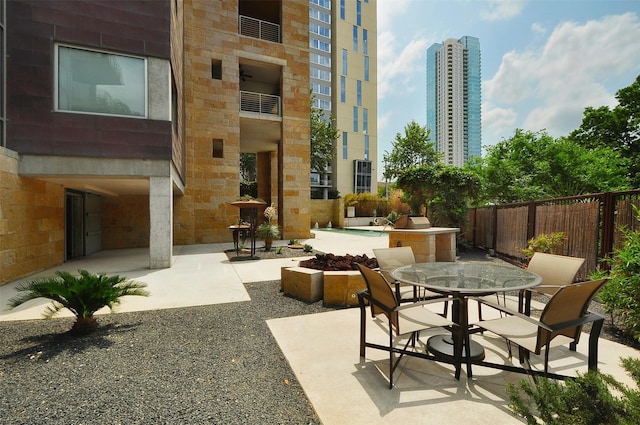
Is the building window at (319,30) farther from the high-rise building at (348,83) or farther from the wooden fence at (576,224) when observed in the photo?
the wooden fence at (576,224)

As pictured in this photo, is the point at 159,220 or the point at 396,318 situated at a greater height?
the point at 159,220

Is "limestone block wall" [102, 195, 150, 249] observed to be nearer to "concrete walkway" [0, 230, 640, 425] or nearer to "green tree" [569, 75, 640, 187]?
"concrete walkway" [0, 230, 640, 425]

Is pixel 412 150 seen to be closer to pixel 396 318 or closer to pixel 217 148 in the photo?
pixel 217 148

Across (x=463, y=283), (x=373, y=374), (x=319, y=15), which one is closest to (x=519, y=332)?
(x=463, y=283)

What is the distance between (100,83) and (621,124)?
99.9 ft

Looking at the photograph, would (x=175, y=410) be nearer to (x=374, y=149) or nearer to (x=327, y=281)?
Answer: (x=327, y=281)

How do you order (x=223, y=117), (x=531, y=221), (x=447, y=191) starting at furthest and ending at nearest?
(x=223, y=117), (x=447, y=191), (x=531, y=221)

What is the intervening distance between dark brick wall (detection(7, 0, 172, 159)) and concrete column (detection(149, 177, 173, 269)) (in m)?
0.75

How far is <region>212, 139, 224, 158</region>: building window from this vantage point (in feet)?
43.8

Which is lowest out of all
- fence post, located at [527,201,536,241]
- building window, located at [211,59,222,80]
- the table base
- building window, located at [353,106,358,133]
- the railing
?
the table base

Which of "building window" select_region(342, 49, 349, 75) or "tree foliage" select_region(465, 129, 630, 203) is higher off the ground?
"building window" select_region(342, 49, 349, 75)

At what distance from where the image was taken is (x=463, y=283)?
2.92m

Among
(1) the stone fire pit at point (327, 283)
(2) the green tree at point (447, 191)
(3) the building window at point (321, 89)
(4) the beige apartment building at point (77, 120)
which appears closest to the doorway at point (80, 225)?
(4) the beige apartment building at point (77, 120)

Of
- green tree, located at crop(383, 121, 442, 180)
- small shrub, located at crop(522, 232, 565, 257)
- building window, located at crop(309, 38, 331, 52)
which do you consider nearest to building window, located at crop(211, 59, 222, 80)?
small shrub, located at crop(522, 232, 565, 257)
